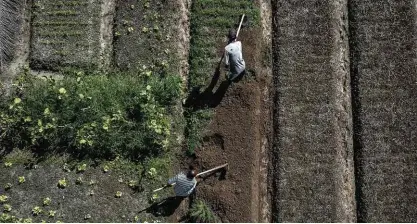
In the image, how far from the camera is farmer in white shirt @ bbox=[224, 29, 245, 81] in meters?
9.33

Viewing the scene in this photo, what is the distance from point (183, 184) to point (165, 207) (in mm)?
655

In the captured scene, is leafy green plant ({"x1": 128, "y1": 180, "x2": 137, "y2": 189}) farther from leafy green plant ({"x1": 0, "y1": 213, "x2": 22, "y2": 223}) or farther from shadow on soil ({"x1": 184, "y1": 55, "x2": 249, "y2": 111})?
leafy green plant ({"x1": 0, "y1": 213, "x2": 22, "y2": 223})

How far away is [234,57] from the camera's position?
30.8 feet

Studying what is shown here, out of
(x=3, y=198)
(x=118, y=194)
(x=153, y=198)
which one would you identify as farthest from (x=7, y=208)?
(x=153, y=198)

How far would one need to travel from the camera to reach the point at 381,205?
9.34 m

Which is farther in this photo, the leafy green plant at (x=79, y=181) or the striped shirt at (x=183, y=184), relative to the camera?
the leafy green plant at (x=79, y=181)

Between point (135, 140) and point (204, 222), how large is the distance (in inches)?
74.7

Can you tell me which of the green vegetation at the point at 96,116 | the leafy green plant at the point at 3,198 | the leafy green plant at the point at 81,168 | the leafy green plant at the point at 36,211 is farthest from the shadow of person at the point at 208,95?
the leafy green plant at the point at 3,198

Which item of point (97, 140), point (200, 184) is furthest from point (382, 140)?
point (97, 140)

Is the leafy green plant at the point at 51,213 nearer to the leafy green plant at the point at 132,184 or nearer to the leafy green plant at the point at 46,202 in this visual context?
the leafy green plant at the point at 46,202

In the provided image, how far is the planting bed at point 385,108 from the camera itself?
9.35 meters

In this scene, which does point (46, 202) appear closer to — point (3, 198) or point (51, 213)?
point (51, 213)

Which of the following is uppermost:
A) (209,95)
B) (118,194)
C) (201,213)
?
(209,95)

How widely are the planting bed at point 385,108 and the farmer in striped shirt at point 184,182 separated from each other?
116 inches
